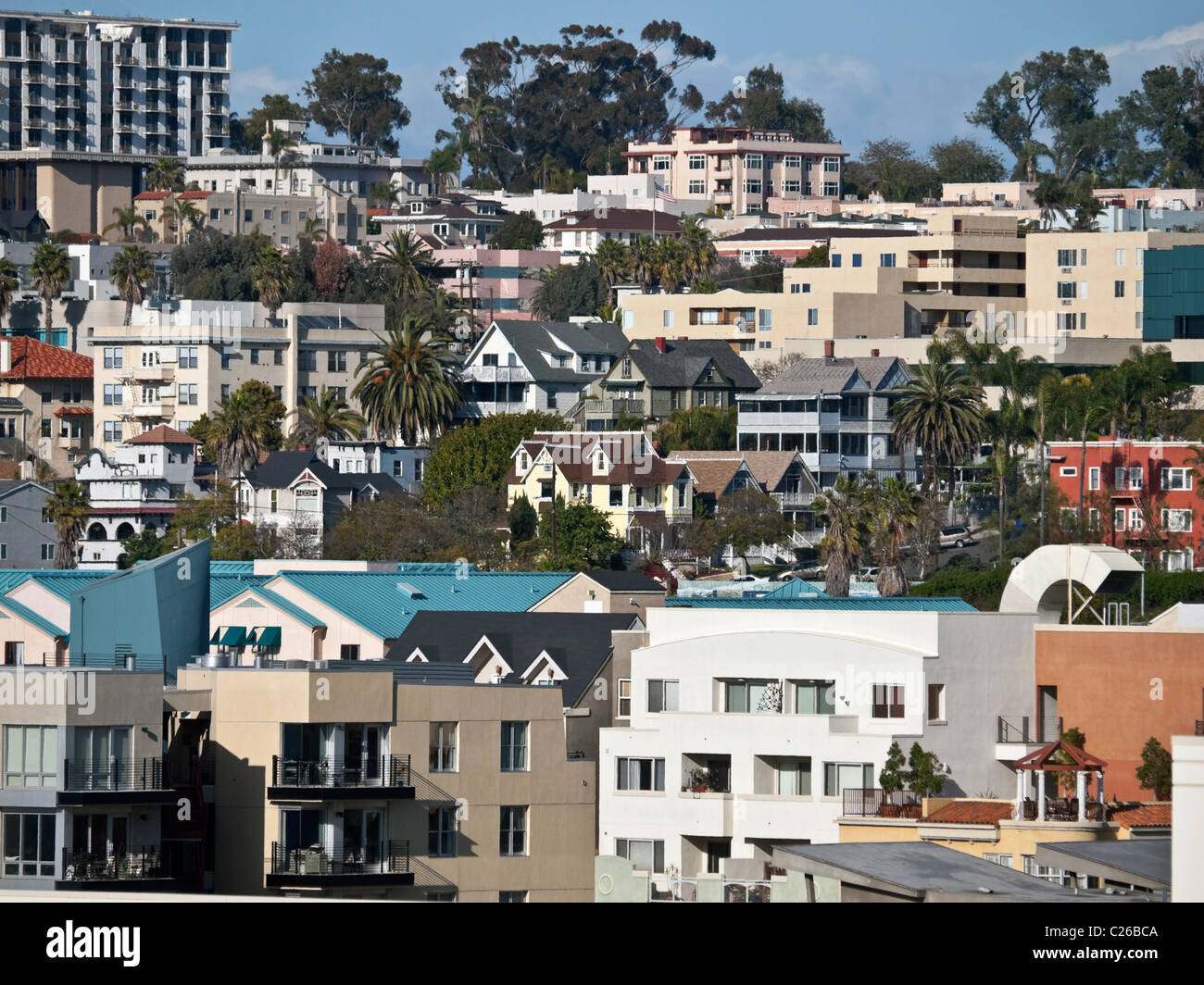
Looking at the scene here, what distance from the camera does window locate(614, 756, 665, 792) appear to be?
50.8m

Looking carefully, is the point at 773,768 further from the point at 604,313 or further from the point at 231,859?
the point at 604,313

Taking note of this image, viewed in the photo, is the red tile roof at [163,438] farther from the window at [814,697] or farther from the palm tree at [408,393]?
the window at [814,697]

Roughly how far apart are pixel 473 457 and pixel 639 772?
76979 mm

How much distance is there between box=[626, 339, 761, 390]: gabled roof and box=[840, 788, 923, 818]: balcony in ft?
305

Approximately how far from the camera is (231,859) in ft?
140

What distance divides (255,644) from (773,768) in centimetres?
2972

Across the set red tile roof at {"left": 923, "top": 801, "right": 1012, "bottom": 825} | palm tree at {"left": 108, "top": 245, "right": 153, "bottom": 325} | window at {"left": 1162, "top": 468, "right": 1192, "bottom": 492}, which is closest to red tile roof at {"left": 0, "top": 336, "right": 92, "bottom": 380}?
palm tree at {"left": 108, "top": 245, "right": 153, "bottom": 325}

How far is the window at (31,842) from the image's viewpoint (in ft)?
131

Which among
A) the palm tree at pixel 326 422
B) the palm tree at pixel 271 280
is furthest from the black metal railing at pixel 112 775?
the palm tree at pixel 271 280

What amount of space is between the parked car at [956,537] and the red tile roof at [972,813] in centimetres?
7137

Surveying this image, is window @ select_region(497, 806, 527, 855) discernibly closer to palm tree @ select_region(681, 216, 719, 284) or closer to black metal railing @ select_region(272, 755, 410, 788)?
black metal railing @ select_region(272, 755, 410, 788)

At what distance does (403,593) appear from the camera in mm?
79500

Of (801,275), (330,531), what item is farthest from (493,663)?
(801,275)

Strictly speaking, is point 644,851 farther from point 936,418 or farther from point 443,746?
point 936,418
